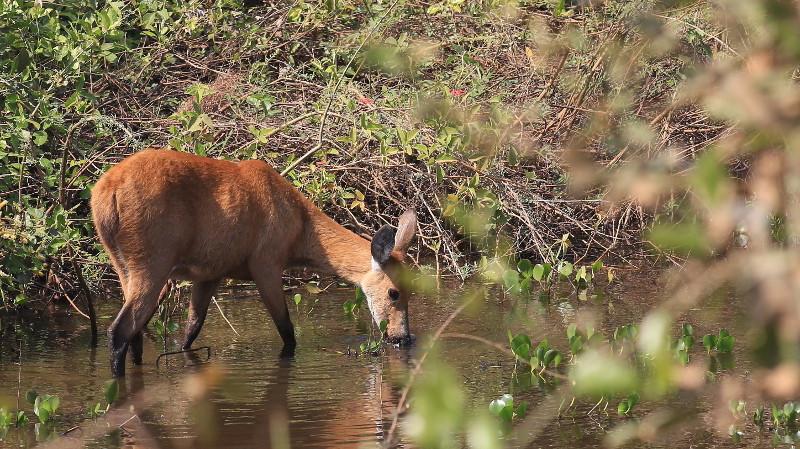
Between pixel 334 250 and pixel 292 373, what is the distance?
1.43 metres

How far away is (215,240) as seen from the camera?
26.0 ft

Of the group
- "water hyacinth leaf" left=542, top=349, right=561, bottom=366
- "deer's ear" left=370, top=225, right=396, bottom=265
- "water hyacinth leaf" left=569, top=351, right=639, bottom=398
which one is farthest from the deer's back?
"water hyacinth leaf" left=569, top=351, right=639, bottom=398

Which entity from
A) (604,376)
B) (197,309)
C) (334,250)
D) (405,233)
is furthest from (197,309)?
(604,376)

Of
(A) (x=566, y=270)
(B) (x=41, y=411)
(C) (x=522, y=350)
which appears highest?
(B) (x=41, y=411)

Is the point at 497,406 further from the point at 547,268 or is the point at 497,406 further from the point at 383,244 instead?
the point at 547,268

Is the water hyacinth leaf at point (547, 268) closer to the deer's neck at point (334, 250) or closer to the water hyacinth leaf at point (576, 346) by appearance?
the deer's neck at point (334, 250)

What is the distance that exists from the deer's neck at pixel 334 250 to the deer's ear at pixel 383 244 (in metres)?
0.22

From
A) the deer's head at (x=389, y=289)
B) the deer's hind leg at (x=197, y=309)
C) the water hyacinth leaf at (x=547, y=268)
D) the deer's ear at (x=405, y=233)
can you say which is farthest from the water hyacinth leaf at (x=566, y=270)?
the deer's hind leg at (x=197, y=309)

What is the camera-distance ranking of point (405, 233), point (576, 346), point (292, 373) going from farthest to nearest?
point (405, 233) → point (292, 373) → point (576, 346)

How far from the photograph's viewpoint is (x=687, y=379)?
185 cm

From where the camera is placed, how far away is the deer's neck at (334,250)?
28.5ft

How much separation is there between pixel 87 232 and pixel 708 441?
6.23 m

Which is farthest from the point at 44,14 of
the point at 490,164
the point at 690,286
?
the point at 690,286

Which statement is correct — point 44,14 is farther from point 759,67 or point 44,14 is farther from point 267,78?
point 759,67
